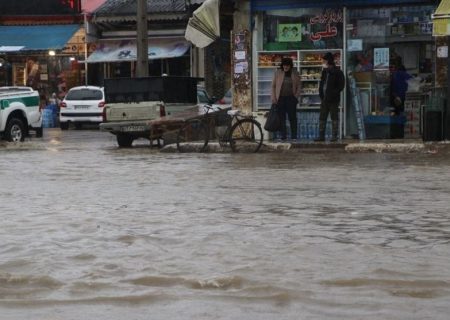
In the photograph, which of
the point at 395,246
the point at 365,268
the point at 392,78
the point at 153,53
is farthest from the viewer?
the point at 153,53

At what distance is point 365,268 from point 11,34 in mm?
33545

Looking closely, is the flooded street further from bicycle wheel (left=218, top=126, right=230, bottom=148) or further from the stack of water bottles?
the stack of water bottles

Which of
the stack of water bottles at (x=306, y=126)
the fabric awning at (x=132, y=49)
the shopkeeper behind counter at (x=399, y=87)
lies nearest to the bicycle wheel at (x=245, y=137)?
the stack of water bottles at (x=306, y=126)

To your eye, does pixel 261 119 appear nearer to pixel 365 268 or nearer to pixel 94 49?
pixel 365 268

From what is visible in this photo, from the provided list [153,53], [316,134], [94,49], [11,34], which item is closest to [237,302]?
[316,134]

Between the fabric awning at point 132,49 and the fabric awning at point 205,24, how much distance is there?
13.0 m

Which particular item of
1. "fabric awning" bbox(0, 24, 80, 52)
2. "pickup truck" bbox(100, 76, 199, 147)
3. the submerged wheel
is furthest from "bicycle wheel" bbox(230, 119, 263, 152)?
"fabric awning" bbox(0, 24, 80, 52)

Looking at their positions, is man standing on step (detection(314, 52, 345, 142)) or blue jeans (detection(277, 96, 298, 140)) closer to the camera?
man standing on step (detection(314, 52, 345, 142))

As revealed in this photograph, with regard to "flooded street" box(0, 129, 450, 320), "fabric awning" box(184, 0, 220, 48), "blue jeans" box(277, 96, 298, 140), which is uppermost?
"fabric awning" box(184, 0, 220, 48)

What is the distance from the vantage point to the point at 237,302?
17.9 ft

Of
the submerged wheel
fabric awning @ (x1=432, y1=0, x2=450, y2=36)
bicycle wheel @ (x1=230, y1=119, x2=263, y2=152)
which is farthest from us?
the submerged wheel

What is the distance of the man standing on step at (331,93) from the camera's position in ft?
60.6

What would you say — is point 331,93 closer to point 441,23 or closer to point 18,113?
point 441,23

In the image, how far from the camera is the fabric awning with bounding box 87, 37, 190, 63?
34062 millimetres
